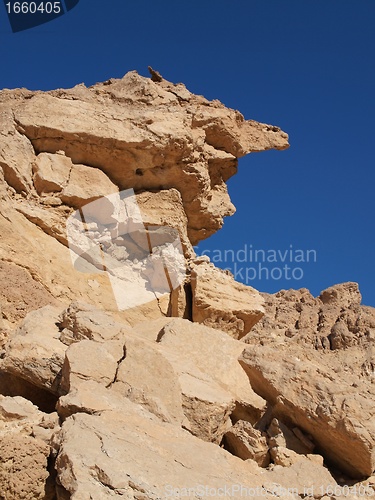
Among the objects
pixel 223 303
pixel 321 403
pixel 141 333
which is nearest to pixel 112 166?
pixel 223 303

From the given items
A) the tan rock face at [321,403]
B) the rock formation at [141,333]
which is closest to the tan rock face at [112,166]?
the rock formation at [141,333]

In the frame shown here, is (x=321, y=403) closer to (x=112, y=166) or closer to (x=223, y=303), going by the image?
(x=223, y=303)

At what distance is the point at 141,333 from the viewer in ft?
26.6

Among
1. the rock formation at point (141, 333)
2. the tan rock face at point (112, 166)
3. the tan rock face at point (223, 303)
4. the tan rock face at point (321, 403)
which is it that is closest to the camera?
the rock formation at point (141, 333)

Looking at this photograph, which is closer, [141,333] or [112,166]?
[141,333]

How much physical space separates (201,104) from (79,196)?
12.0ft

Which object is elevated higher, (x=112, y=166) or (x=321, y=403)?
(x=112, y=166)

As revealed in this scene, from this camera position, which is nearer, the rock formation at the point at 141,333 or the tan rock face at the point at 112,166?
the rock formation at the point at 141,333

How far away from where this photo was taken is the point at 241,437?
19.4ft

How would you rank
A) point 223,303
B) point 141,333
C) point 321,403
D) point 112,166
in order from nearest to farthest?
point 321,403 < point 141,333 < point 223,303 < point 112,166

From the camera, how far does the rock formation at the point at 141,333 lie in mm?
4449

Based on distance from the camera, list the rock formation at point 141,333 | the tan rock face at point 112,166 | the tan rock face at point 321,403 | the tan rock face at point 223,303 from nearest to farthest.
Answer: the rock formation at point 141,333 → the tan rock face at point 321,403 → the tan rock face at point 112,166 → the tan rock face at point 223,303

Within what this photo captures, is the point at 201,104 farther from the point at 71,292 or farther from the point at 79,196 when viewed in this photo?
the point at 71,292

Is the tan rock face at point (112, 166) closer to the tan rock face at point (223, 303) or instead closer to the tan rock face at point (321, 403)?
the tan rock face at point (223, 303)
